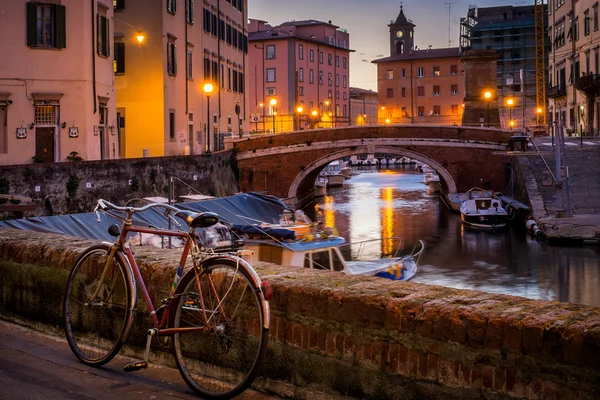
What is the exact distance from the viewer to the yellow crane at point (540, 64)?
72188 mm

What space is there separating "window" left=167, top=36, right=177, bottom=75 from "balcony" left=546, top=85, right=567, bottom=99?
28.8m

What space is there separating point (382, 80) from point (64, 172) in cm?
7310

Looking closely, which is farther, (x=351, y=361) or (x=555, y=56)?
(x=555, y=56)

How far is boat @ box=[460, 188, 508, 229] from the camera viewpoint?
37438 millimetres

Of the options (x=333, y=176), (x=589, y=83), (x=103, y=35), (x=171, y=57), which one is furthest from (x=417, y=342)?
(x=333, y=176)

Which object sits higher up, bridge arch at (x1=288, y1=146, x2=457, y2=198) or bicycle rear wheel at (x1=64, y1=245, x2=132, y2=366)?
bridge arch at (x1=288, y1=146, x2=457, y2=198)

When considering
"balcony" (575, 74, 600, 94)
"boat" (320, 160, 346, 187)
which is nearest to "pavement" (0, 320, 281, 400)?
"balcony" (575, 74, 600, 94)

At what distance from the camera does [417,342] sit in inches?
152

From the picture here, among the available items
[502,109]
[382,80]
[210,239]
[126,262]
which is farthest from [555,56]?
[126,262]

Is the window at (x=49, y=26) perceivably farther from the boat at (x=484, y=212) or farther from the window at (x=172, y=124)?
the boat at (x=484, y=212)

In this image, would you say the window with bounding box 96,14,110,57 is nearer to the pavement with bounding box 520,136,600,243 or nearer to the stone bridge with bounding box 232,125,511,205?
the stone bridge with bounding box 232,125,511,205

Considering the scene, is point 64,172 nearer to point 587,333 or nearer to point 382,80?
point 587,333

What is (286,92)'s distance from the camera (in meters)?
79.4

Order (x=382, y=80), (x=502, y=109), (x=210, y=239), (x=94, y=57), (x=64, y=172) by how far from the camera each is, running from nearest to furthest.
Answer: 1. (x=210, y=239)
2. (x=64, y=172)
3. (x=94, y=57)
4. (x=502, y=109)
5. (x=382, y=80)
